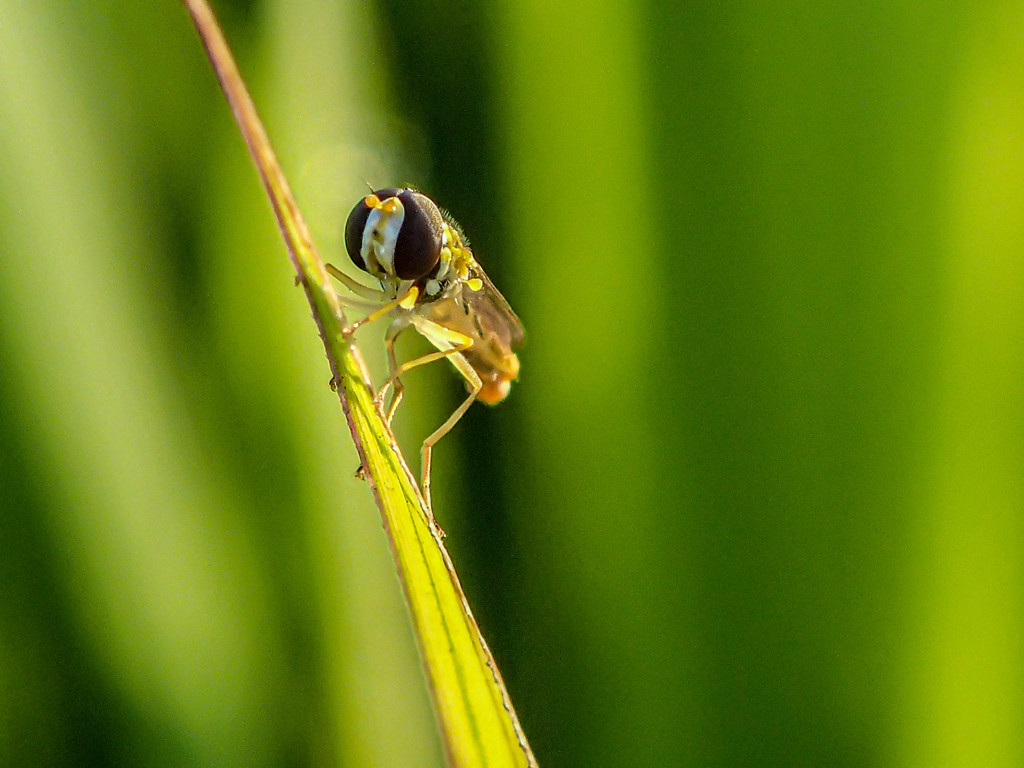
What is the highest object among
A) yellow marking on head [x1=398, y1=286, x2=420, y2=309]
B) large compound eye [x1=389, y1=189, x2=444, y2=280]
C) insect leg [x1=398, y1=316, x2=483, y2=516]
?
large compound eye [x1=389, y1=189, x2=444, y2=280]

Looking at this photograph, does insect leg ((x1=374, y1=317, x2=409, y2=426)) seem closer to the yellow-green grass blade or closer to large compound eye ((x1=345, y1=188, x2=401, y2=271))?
large compound eye ((x1=345, y1=188, x2=401, y2=271))

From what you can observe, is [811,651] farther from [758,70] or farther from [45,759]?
[45,759]

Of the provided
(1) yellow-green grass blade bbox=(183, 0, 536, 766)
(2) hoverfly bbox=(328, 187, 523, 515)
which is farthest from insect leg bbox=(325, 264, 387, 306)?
(1) yellow-green grass blade bbox=(183, 0, 536, 766)

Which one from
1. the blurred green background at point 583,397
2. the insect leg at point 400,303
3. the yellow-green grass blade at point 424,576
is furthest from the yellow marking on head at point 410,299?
the yellow-green grass blade at point 424,576

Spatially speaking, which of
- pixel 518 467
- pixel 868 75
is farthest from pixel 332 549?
pixel 868 75

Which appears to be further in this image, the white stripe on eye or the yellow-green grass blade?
the white stripe on eye
